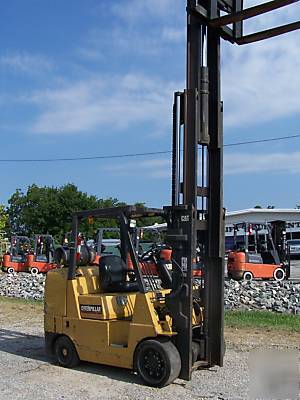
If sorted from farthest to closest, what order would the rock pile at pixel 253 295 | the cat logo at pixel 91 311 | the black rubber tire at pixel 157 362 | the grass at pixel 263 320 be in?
the rock pile at pixel 253 295, the grass at pixel 263 320, the cat logo at pixel 91 311, the black rubber tire at pixel 157 362

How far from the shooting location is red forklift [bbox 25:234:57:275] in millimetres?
30688

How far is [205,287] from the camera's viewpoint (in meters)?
7.68

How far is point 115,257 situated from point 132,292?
1.98 feet

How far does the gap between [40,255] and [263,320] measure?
20.7m

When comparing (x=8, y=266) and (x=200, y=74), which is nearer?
(x=200, y=74)

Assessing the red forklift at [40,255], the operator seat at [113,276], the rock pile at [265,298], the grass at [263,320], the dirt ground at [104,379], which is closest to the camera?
the dirt ground at [104,379]

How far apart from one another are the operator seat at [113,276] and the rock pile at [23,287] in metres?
10.9

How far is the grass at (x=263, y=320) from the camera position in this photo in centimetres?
1159

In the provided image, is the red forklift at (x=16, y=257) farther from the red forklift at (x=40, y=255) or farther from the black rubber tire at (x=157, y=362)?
the black rubber tire at (x=157, y=362)

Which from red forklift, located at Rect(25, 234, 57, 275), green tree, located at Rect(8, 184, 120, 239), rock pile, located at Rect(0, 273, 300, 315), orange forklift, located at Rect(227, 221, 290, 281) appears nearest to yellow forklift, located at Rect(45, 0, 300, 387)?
rock pile, located at Rect(0, 273, 300, 315)

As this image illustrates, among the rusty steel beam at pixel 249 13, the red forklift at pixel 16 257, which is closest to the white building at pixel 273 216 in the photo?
the red forklift at pixel 16 257

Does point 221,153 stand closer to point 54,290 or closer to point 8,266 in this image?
point 54,290

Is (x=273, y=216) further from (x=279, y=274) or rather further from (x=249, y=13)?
(x=249, y=13)

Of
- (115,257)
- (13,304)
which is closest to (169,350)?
(115,257)
